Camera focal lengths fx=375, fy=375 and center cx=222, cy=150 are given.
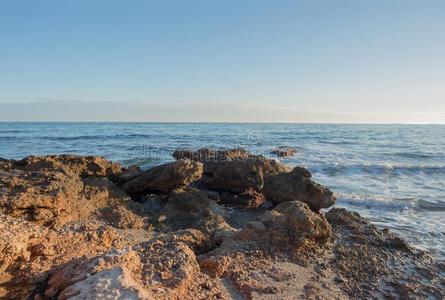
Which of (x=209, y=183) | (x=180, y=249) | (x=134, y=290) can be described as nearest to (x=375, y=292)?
(x=180, y=249)

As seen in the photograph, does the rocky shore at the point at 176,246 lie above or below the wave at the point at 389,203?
above

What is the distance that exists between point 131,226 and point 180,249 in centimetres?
200

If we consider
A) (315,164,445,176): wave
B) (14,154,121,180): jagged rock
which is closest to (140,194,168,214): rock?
(14,154,121,180): jagged rock

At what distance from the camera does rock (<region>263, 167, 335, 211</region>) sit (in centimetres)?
690

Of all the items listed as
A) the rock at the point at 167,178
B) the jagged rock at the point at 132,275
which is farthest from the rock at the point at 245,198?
the jagged rock at the point at 132,275

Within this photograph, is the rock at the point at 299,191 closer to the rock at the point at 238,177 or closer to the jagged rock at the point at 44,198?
the rock at the point at 238,177

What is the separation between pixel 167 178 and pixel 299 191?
2449mm

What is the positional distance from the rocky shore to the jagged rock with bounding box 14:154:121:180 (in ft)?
0.08

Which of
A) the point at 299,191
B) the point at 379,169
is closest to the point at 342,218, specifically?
the point at 299,191

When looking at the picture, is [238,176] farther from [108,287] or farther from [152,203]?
[108,287]

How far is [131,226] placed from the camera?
4.75 meters

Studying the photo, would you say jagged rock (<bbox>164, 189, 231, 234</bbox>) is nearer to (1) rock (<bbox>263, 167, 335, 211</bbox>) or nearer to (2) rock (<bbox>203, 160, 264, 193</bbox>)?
(2) rock (<bbox>203, 160, 264, 193</bbox>)

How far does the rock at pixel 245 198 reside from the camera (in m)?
7.32

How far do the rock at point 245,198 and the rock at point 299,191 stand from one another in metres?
0.19
